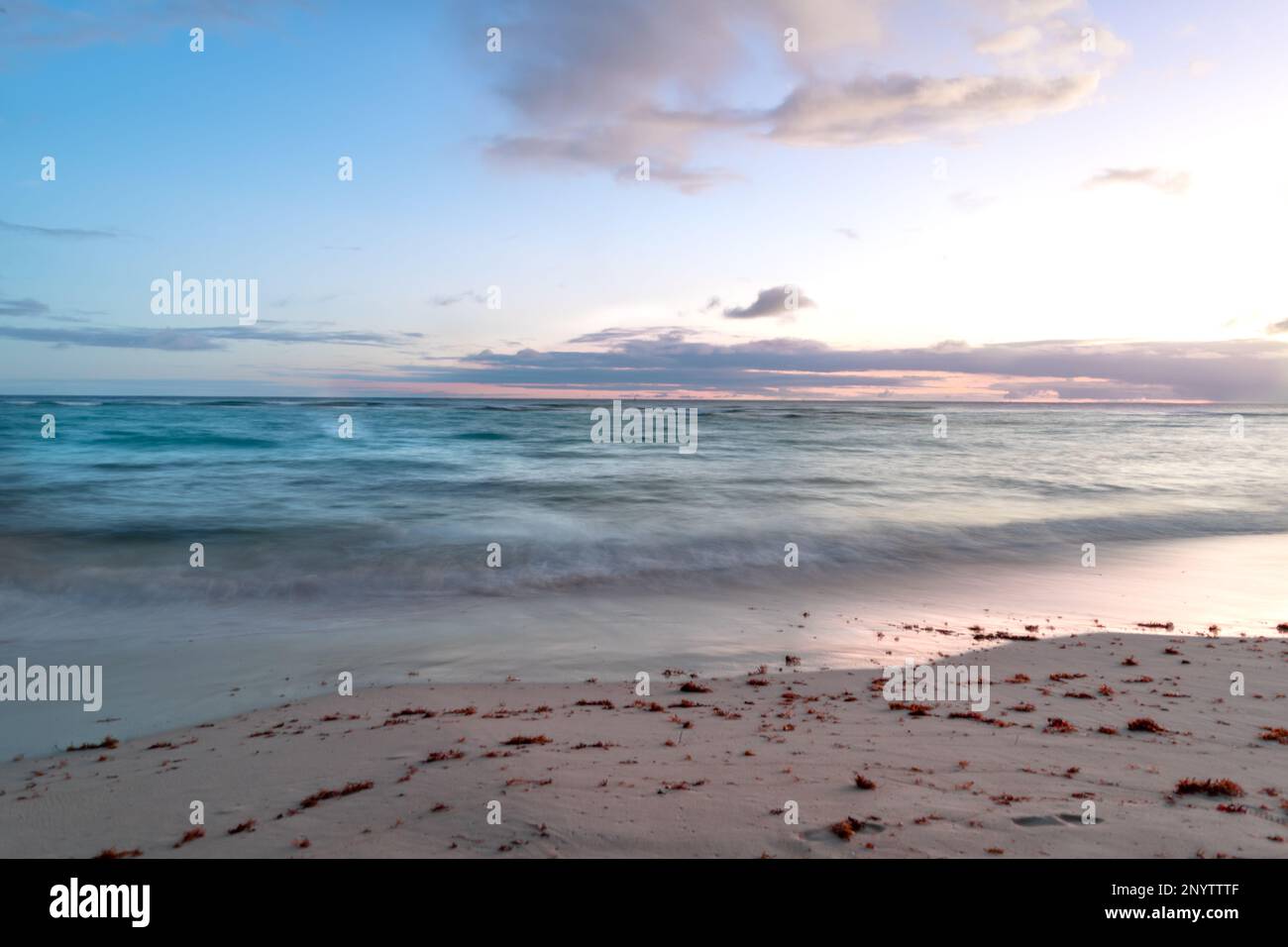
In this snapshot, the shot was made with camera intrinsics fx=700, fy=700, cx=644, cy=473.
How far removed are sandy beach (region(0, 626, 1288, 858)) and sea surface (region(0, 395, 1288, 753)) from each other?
4.75 feet

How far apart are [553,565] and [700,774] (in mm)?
12037

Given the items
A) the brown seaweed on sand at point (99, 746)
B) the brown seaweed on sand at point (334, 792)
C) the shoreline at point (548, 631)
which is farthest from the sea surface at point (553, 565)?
the brown seaweed on sand at point (334, 792)

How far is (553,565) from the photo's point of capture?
17594 mm

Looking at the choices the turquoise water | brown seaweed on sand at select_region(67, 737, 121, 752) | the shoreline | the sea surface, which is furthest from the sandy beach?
the turquoise water

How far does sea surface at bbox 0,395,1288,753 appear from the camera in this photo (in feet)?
33.8

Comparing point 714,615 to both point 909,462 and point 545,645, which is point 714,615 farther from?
point 909,462

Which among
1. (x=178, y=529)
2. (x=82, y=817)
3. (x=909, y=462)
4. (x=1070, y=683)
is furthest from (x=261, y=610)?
(x=909, y=462)

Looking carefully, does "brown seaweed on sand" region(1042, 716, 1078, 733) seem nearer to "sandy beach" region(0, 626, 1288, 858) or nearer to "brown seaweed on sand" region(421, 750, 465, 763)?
"sandy beach" region(0, 626, 1288, 858)

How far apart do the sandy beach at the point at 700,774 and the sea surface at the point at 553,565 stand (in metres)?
1.45

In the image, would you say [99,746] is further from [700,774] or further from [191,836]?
[700,774]

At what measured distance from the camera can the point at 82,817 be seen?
5621 mm

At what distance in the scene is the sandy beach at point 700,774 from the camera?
4.79m

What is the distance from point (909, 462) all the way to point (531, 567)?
33.3 m

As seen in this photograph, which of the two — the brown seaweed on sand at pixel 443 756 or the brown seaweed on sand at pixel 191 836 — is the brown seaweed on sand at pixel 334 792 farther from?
the brown seaweed on sand at pixel 191 836
